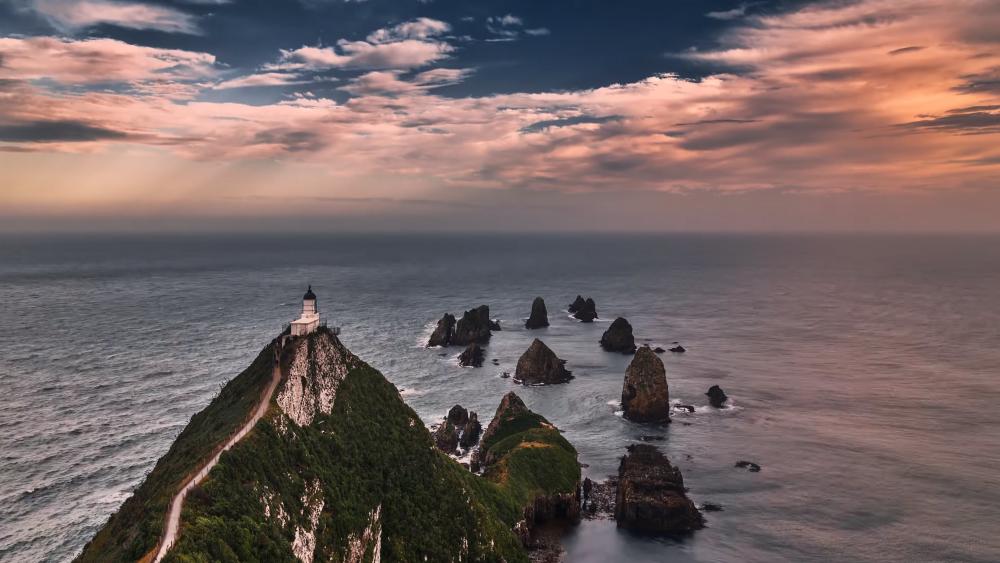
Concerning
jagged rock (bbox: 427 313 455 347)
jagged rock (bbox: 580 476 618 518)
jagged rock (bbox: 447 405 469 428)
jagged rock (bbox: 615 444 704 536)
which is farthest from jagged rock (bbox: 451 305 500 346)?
jagged rock (bbox: 615 444 704 536)

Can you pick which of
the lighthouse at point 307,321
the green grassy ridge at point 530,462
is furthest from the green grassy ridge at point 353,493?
the lighthouse at point 307,321

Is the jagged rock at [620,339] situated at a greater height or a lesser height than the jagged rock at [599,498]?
greater

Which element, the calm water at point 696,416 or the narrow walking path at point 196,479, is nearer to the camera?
the narrow walking path at point 196,479

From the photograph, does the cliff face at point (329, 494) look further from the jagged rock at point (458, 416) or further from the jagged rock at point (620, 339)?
the jagged rock at point (620, 339)

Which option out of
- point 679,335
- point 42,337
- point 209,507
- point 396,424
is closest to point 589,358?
point 679,335

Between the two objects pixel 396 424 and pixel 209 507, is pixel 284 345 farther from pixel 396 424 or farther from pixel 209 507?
pixel 209 507

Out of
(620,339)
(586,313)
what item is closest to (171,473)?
(620,339)

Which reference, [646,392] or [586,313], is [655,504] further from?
[586,313]
